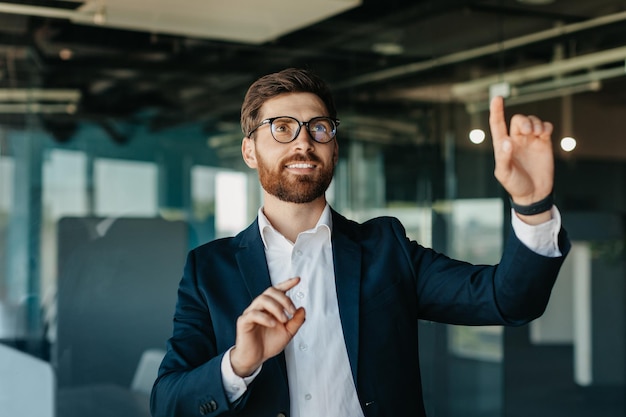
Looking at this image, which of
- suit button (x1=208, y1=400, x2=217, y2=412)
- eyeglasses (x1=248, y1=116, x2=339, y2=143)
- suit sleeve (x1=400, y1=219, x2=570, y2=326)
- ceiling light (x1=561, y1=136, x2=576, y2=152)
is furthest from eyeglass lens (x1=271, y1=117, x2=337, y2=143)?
ceiling light (x1=561, y1=136, x2=576, y2=152)

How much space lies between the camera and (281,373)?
184cm

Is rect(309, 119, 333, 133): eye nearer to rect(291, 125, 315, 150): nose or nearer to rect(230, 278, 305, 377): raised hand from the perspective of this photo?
rect(291, 125, 315, 150): nose

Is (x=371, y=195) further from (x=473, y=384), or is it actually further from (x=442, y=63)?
(x=473, y=384)

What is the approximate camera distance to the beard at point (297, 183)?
76.6 inches

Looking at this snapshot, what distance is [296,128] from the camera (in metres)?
2.00

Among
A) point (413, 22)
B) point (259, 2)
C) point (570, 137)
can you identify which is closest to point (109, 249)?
point (259, 2)

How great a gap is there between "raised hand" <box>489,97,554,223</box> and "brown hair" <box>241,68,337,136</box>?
508 mm

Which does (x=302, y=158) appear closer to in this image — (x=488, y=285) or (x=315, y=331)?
(x=315, y=331)

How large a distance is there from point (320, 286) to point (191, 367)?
35 centimetres

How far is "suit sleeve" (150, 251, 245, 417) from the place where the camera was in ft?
5.62

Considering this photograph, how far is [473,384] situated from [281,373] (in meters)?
4.21

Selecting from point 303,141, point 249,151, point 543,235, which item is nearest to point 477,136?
point 249,151

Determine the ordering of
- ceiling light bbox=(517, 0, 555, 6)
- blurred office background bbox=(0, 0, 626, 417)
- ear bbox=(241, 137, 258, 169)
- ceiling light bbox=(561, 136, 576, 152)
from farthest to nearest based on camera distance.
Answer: ceiling light bbox=(561, 136, 576, 152) < ceiling light bbox=(517, 0, 555, 6) < blurred office background bbox=(0, 0, 626, 417) < ear bbox=(241, 137, 258, 169)

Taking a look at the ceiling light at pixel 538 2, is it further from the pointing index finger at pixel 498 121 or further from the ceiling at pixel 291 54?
the pointing index finger at pixel 498 121
